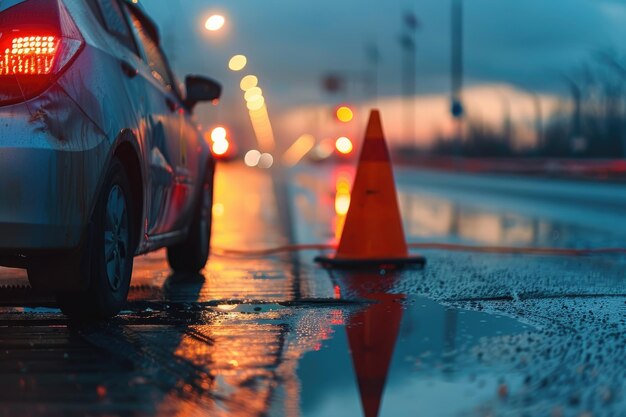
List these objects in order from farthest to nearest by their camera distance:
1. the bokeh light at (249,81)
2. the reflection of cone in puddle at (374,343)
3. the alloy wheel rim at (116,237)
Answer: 1. the bokeh light at (249,81)
2. the alloy wheel rim at (116,237)
3. the reflection of cone in puddle at (374,343)

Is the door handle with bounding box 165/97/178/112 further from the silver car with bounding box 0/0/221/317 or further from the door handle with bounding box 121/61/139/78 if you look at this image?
the door handle with bounding box 121/61/139/78

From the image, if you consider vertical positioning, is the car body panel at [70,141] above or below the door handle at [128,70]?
below

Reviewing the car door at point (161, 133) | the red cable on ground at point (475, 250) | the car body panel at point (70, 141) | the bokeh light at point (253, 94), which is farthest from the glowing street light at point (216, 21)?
the bokeh light at point (253, 94)

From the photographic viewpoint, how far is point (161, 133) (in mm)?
7270

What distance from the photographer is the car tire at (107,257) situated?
5.64 metres

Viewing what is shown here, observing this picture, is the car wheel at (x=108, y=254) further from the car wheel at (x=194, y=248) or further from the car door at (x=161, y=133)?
the car wheel at (x=194, y=248)

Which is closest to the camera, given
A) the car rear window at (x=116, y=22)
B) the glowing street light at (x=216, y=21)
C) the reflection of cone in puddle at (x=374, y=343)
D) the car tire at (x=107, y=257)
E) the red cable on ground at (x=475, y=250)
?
the reflection of cone in puddle at (x=374, y=343)

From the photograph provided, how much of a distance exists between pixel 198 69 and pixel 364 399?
37.4 m

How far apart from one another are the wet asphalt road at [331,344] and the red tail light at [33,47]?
3.98 feet

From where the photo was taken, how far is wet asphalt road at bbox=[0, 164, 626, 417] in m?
4.30

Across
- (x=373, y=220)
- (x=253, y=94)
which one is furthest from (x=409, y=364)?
(x=253, y=94)

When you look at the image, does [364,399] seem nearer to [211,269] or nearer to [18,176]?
[18,176]

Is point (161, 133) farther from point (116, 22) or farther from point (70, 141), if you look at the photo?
point (70, 141)

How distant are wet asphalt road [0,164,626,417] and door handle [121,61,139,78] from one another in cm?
134
